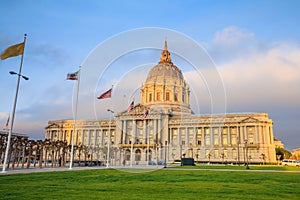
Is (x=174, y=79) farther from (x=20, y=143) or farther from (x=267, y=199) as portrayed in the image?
(x=267, y=199)

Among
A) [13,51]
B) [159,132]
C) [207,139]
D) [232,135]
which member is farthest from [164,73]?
[13,51]

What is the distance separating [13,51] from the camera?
25.5 metres

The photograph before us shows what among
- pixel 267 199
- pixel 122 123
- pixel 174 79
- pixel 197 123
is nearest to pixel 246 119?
pixel 197 123

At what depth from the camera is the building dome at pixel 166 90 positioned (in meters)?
101

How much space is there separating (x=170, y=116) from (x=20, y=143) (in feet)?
215

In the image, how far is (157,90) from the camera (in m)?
104

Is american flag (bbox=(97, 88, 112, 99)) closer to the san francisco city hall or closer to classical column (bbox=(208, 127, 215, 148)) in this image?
the san francisco city hall

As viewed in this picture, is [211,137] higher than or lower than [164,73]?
lower

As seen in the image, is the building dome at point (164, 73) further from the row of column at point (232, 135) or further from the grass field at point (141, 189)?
the grass field at point (141, 189)

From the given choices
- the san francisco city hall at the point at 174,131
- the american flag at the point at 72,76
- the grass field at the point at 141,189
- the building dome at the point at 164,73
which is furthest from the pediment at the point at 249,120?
the grass field at the point at 141,189

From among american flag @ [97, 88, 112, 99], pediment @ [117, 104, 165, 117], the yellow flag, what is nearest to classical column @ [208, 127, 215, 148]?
pediment @ [117, 104, 165, 117]

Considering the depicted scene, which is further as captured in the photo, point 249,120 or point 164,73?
point 164,73

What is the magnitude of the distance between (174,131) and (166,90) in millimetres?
Answer: 17133

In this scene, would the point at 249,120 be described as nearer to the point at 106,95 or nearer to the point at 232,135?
the point at 232,135
